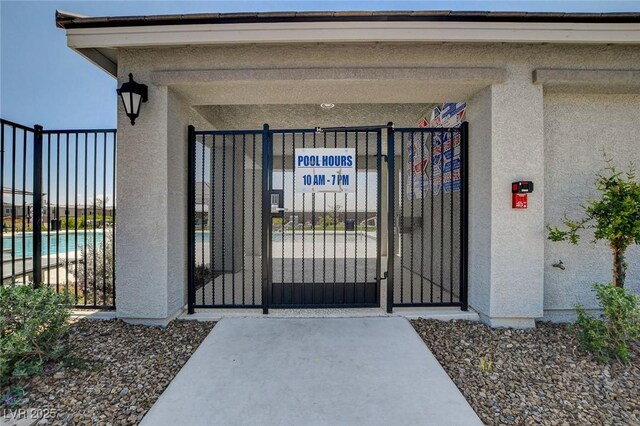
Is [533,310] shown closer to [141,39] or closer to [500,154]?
[500,154]

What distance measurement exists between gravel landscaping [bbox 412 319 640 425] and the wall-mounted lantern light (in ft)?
13.2

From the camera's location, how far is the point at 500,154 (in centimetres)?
307

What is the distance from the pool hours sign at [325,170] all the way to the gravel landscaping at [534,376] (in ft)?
6.43

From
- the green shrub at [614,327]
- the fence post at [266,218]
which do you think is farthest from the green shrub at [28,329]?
the green shrub at [614,327]

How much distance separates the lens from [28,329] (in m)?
2.25

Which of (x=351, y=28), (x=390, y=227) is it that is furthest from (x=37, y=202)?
(x=390, y=227)

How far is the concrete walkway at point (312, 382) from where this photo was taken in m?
1.86

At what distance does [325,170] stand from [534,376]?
287 cm

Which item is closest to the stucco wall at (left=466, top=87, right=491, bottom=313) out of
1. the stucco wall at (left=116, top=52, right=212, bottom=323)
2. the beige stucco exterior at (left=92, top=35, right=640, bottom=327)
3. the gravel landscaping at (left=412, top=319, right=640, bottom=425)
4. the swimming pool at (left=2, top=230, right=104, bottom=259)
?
the beige stucco exterior at (left=92, top=35, right=640, bottom=327)

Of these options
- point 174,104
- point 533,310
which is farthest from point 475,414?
point 174,104

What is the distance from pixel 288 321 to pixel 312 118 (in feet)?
12.7

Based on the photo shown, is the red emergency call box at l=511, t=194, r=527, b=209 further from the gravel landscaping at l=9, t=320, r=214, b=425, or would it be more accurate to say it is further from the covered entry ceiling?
the gravel landscaping at l=9, t=320, r=214, b=425

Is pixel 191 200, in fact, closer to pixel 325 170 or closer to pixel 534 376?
pixel 325 170

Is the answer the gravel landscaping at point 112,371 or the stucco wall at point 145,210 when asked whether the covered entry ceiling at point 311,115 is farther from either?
the gravel landscaping at point 112,371
